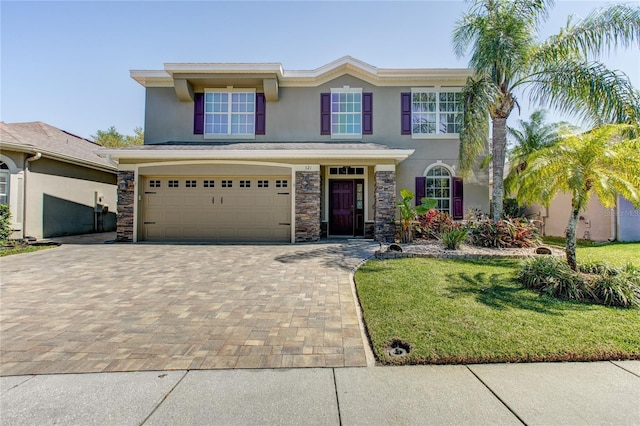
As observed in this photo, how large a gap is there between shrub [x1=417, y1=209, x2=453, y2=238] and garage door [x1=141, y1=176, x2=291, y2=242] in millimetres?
4839

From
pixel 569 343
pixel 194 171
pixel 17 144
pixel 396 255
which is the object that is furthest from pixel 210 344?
pixel 17 144

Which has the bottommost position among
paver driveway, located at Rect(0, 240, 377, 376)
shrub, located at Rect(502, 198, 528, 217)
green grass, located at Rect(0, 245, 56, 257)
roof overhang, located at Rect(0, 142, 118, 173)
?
paver driveway, located at Rect(0, 240, 377, 376)

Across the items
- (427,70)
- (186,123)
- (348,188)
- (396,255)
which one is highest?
(427,70)

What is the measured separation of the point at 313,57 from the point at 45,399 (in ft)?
45.4

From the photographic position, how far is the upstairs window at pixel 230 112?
12.9 meters

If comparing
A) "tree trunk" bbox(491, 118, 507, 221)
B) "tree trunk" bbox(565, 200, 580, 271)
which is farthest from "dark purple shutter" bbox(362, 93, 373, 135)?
"tree trunk" bbox(565, 200, 580, 271)

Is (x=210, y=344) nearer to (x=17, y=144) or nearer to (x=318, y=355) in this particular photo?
(x=318, y=355)

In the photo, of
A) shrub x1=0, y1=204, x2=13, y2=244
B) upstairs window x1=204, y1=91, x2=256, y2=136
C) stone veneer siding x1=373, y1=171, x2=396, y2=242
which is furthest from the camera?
upstairs window x1=204, y1=91, x2=256, y2=136

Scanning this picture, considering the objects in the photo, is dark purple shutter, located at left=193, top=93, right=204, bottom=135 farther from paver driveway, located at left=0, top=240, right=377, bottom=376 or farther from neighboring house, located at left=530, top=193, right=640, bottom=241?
neighboring house, located at left=530, top=193, right=640, bottom=241

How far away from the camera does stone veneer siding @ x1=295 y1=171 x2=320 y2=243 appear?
11.0 metres

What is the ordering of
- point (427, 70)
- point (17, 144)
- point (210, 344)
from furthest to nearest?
point (427, 70) < point (17, 144) < point (210, 344)

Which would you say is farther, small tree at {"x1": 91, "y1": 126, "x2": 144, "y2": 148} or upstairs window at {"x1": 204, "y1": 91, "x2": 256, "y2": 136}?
small tree at {"x1": 91, "y1": 126, "x2": 144, "y2": 148}

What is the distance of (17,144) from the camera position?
35.2 feet

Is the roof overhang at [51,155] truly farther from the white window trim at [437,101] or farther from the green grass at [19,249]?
the white window trim at [437,101]
